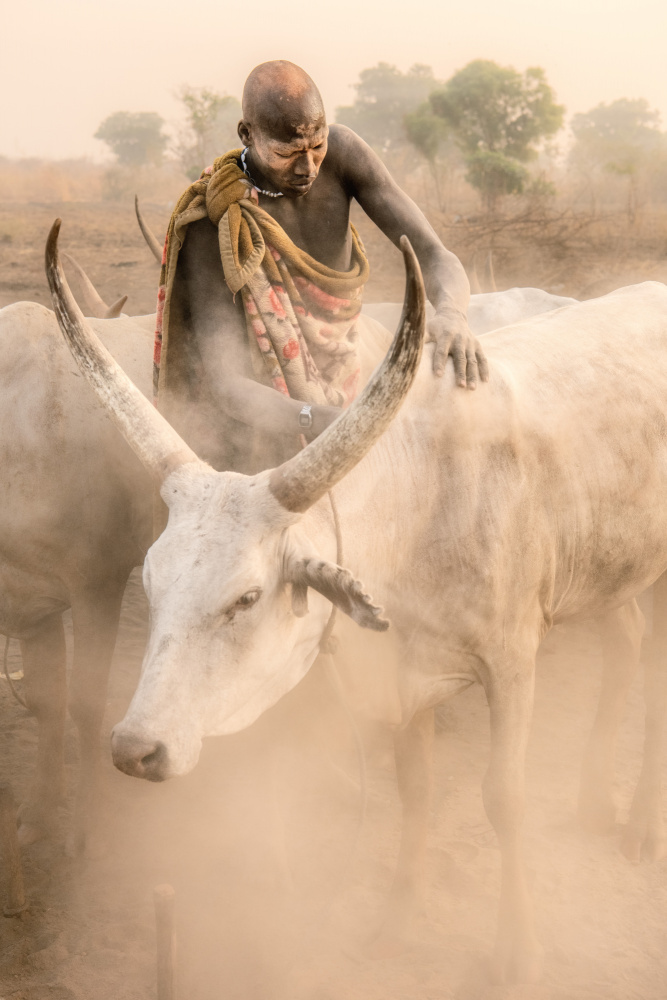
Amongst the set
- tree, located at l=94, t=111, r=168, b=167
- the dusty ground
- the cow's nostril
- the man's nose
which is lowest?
tree, located at l=94, t=111, r=168, b=167

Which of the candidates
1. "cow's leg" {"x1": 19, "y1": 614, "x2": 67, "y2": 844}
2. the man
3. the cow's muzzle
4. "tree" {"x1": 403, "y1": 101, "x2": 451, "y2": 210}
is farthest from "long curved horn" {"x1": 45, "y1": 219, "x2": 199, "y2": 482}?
"tree" {"x1": 403, "y1": 101, "x2": 451, "y2": 210}

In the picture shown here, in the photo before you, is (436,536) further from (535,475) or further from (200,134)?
(200,134)

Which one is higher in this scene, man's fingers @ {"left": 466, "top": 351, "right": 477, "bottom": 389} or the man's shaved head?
the man's shaved head

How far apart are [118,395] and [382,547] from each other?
0.73 metres

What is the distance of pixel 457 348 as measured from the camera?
8.19 ft

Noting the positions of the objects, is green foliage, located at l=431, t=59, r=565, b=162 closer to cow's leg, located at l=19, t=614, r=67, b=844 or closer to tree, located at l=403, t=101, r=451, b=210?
tree, located at l=403, t=101, r=451, b=210

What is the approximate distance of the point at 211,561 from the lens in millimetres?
1895

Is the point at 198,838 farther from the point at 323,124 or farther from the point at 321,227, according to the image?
the point at 323,124

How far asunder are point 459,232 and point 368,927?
11681 millimetres

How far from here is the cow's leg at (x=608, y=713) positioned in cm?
346

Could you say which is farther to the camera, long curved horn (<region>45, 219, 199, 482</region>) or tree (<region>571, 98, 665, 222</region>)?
tree (<region>571, 98, 665, 222</region>)

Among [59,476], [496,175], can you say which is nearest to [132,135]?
[496,175]

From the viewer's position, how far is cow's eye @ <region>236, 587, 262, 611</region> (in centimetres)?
191

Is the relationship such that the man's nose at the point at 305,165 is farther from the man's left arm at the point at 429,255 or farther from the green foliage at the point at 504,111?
the green foliage at the point at 504,111
